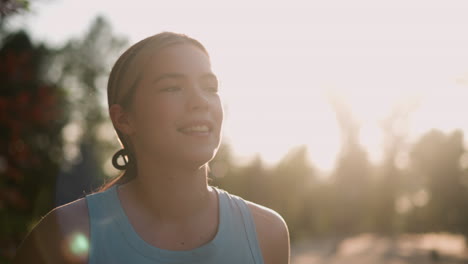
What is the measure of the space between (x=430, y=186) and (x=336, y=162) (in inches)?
390

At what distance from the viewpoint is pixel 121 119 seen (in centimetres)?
287

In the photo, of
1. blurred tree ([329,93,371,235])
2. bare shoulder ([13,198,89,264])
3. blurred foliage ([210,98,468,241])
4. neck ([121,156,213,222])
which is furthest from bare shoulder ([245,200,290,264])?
blurred tree ([329,93,371,235])

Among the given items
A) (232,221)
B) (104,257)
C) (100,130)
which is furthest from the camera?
(100,130)

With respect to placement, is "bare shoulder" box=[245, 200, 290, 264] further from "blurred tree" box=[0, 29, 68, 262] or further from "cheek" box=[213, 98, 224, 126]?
"blurred tree" box=[0, 29, 68, 262]

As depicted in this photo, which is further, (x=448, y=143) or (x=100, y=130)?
(x=100, y=130)

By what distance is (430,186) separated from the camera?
1277 inches

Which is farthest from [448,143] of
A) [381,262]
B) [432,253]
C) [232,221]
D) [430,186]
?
[232,221]

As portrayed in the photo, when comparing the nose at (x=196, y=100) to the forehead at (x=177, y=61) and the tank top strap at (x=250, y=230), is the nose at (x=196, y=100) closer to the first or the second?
the forehead at (x=177, y=61)

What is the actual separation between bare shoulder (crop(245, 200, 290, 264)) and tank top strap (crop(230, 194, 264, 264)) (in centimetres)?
4

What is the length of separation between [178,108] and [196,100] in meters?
0.10

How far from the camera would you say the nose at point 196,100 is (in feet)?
8.51

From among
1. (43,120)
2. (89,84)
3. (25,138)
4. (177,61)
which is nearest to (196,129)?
(177,61)

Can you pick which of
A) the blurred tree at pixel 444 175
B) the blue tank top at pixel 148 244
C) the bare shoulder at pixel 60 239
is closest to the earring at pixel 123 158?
the blue tank top at pixel 148 244

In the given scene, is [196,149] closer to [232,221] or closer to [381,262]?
[232,221]
